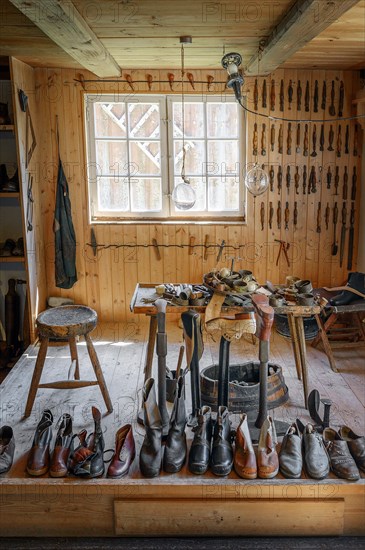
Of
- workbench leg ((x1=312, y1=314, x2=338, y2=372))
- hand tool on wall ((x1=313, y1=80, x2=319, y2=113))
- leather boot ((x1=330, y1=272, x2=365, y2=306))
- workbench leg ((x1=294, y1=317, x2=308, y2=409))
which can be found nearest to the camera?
workbench leg ((x1=294, y1=317, x2=308, y2=409))

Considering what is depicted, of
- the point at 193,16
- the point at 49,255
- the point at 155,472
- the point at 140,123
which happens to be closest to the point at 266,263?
the point at 140,123

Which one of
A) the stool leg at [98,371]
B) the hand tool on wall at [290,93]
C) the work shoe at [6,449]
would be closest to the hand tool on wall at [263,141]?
the hand tool on wall at [290,93]

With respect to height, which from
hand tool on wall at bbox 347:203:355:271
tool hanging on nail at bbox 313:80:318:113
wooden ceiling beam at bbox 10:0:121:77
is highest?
wooden ceiling beam at bbox 10:0:121:77

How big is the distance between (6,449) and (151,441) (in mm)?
725

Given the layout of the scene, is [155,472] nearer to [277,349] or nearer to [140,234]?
[277,349]

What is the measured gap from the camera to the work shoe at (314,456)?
7.64 ft

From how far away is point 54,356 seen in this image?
413 cm

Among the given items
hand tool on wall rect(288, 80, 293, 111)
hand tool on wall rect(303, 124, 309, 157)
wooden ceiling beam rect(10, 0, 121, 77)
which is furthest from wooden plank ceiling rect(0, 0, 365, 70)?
hand tool on wall rect(303, 124, 309, 157)

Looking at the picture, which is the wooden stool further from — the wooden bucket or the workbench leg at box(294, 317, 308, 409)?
the workbench leg at box(294, 317, 308, 409)

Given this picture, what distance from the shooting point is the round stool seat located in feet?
9.75

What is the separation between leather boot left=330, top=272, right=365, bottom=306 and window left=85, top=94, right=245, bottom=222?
1265 mm

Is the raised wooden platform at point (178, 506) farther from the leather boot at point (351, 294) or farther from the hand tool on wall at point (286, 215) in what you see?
the hand tool on wall at point (286, 215)

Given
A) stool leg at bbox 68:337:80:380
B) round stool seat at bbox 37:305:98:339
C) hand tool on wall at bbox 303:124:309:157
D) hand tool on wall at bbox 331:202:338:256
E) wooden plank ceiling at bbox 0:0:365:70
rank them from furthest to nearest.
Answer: hand tool on wall at bbox 331:202:338:256 < hand tool on wall at bbox 303:124:309:157 < stool leg at bbox 68:337:80:380 < round stool seat at bbox 37:305:98:339 < wooden plank ceiling at bbox 0:0:365:70

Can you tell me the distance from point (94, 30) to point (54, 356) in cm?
245
